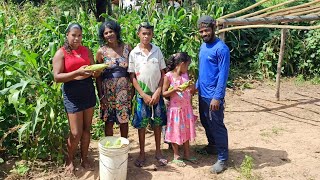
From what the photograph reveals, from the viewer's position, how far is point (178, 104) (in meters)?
3.81

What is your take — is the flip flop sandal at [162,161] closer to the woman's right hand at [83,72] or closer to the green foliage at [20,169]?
the woman's right hand at [83,72]

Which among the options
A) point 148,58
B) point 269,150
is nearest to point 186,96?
point 148,58

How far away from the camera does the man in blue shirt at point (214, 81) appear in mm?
3518

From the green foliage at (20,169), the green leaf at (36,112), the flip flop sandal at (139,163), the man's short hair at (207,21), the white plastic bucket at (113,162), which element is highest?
the man's short hair at (207,21)

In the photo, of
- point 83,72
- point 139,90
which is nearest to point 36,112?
point 83,72

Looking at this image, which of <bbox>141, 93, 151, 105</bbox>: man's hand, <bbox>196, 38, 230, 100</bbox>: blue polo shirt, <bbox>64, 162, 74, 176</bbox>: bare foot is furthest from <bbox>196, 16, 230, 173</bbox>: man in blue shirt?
<bbox>64, 162, 74, 176</bbox>: bare foot

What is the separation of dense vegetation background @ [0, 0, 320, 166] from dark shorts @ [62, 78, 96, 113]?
0.94 ft

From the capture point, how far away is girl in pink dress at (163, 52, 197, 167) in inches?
149

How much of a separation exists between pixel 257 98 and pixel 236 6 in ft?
11.0

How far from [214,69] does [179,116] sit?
637 millimetres

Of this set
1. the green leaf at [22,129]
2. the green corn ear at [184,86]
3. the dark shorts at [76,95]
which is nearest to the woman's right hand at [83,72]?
the dark shorts at [76,95]

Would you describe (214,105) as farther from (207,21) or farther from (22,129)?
(22,129)

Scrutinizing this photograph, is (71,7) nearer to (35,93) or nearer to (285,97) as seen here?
(285,97)

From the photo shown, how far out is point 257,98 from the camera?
698 cm
